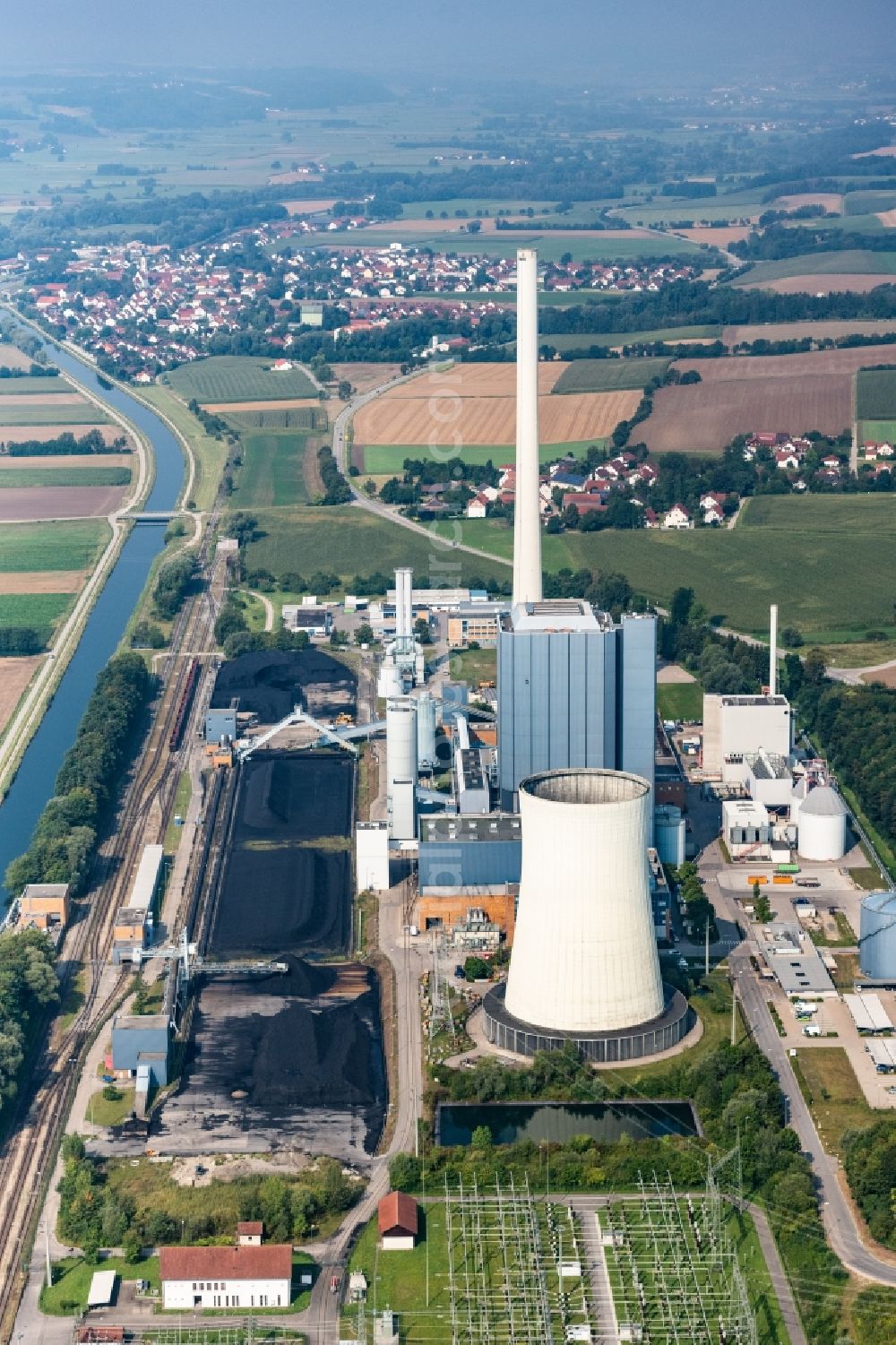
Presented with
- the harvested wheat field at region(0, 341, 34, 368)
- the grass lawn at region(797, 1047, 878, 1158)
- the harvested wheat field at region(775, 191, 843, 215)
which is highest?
the harvested wheat field at region(775, 191, 843, 215)

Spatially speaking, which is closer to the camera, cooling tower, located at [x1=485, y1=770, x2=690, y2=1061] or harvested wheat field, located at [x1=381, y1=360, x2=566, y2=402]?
cooling tower, located at [x1=485, y1=770, x2=690, y2=1061]

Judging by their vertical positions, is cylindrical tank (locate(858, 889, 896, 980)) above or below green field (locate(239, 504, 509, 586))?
above

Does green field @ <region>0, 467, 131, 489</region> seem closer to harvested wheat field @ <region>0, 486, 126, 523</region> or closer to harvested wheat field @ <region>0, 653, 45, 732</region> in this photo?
harvested wheat field @ <region>0, 486, 126, 523</region>

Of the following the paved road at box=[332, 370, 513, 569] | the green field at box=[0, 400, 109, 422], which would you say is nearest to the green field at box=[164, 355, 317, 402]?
the paved road at box=[332, 370, 513, 569]

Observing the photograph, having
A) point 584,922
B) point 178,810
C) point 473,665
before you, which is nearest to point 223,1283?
point 584,922

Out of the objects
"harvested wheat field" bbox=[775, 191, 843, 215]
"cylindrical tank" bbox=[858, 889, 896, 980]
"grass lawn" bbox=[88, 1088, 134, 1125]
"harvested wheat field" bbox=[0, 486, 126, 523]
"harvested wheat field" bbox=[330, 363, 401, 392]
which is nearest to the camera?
"grass lawn" bbox=[88, 1088, 134, 1125]

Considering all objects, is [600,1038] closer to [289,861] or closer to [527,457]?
[289,861]

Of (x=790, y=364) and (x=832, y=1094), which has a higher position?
(x=790, y=364)
